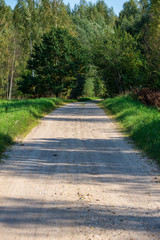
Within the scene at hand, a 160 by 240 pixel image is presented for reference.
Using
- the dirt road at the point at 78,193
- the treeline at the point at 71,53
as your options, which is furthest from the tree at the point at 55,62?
the dirt road at the point at 78,193

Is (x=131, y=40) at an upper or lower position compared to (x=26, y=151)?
upper

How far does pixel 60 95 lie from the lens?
43.2 m

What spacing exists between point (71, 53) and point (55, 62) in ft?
9.00

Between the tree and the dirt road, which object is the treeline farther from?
the dirt road

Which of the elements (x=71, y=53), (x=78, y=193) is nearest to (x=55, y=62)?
(x=71, y=53)

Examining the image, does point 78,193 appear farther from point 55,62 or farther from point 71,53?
point 71,53

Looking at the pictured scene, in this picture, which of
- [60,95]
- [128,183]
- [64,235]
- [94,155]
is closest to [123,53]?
[60,95]

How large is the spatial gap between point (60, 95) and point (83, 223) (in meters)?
39.9

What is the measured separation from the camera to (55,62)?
4069 cm

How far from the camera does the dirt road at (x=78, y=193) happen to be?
3.54 metres

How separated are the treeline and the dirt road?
16330 millimetres

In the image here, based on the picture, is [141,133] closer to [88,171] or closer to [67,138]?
[67,138]

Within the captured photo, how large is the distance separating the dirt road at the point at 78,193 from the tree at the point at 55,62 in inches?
1276

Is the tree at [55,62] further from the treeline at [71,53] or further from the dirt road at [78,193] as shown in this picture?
the dirt road at [78,193]
